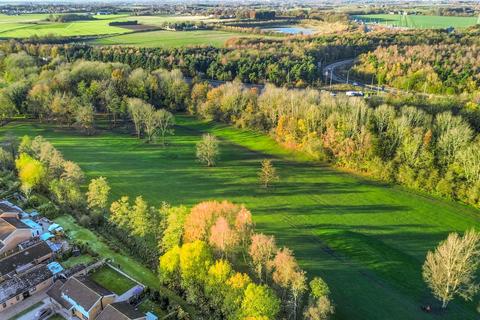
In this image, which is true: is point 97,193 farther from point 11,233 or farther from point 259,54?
point 259,54

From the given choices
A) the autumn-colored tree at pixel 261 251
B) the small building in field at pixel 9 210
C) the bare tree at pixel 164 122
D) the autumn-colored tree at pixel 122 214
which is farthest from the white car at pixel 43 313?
the bare tree at pixel 164 122

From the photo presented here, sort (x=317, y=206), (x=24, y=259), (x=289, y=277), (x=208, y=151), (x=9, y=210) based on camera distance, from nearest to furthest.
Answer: (x=289, y=277) < (x=24, y=259) < (x=9, y=210) < (x=317, y=206) < (x=208, y=151)

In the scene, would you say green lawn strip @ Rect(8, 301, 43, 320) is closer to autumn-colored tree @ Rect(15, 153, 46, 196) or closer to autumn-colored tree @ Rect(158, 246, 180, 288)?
autumn-colored tree @ Rect(158, 246, 180, 288)

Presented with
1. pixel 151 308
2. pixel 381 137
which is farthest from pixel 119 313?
pixel 381 137

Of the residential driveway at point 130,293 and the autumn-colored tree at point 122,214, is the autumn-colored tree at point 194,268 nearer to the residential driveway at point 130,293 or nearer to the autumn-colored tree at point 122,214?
the residential driveway at point 130,293

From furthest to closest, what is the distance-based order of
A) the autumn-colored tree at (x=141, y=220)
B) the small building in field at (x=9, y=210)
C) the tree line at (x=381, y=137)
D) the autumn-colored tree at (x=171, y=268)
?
the tree line at (x=381, y=137) → the small building in field at (x=9, y=210) → the autumn-colored tree at (x=141, y=220) → the autumn-colored tree at (x=171, y=268)

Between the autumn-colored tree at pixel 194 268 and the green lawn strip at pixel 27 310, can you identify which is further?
the green lawn strip at pixel 27 310

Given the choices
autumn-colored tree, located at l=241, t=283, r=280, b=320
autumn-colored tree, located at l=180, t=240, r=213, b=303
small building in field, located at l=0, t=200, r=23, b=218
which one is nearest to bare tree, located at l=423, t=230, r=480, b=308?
autumn-colored tree, located at l=241, t=283, r=280, b=320
